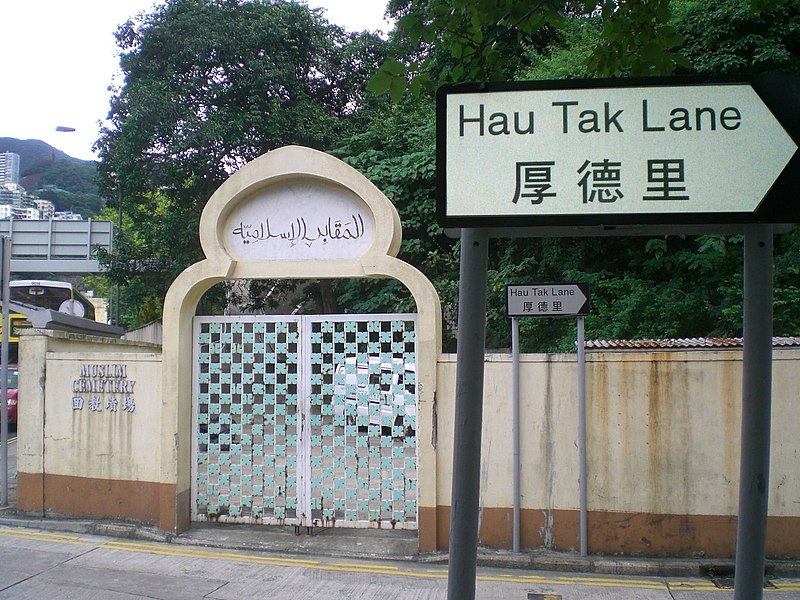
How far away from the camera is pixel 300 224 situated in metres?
6.84

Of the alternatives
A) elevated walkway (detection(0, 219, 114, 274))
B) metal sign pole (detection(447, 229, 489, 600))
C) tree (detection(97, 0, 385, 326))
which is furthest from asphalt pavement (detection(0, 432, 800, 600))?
elevated walkway (detection(0, 219, 114, 274))

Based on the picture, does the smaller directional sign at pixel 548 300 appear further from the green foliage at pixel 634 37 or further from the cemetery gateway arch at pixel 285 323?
the green foliage at pixel 634 37

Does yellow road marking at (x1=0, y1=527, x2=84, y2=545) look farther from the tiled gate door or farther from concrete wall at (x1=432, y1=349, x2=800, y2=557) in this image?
concrete wall at (x1=432, y1=349, x2=800, y2=557)

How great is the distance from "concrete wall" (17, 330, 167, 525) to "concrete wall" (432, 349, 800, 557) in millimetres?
3000

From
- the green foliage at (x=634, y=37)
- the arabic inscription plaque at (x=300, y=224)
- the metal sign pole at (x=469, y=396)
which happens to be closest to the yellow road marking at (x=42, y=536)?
the arabic inscription plaque at (x=300, y=224)

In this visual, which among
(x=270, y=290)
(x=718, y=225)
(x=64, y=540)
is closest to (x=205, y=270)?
(x=64, y=540)

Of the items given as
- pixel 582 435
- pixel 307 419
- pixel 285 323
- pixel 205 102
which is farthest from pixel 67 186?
pixel 582 435

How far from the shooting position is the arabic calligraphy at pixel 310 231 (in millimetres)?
6777

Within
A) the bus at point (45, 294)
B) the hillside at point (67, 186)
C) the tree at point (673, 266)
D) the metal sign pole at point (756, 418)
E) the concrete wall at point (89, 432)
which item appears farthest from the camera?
the hillside at point (67, 186)

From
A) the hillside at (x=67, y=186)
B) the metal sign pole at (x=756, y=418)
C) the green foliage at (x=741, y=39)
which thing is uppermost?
the hillside at (x=67, y=186)

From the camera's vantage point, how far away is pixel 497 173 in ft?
7.36

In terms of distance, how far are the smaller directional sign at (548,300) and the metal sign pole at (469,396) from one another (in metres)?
4.10

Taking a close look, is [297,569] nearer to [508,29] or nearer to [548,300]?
[548,300]

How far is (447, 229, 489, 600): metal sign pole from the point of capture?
2.23 meters
